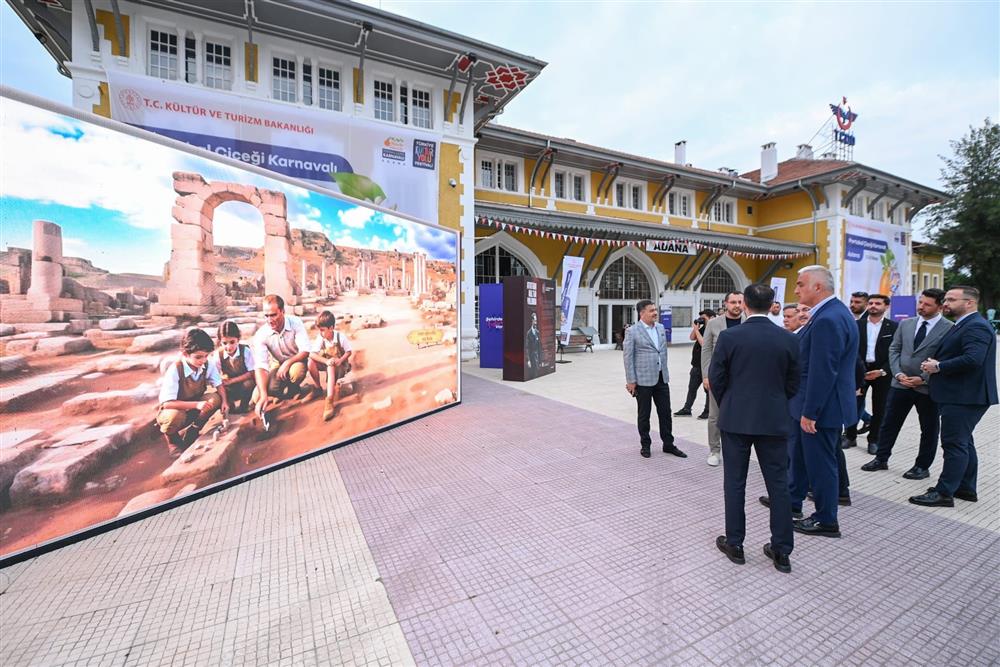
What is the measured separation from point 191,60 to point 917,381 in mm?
14732

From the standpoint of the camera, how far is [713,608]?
7.53 feet

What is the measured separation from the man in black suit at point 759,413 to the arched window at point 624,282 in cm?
1642

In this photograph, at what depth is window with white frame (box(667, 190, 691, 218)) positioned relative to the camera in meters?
21.0

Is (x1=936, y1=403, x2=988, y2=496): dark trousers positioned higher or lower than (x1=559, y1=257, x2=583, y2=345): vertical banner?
lower

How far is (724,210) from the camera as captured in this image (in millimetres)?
23312

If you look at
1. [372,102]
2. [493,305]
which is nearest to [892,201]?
[493,305]

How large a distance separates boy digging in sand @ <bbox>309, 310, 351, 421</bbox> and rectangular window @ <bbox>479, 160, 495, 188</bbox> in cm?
1300

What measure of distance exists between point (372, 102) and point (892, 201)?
95.5 ft

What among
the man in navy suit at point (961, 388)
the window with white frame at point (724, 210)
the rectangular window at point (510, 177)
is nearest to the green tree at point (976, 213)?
the window with white frame at point (724, 210)

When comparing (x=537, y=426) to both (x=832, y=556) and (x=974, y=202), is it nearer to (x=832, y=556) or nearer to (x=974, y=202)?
(x=832, y=556)

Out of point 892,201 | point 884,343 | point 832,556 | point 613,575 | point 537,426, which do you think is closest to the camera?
point 613,575

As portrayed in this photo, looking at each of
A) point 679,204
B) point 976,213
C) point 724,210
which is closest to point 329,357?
point 679,204

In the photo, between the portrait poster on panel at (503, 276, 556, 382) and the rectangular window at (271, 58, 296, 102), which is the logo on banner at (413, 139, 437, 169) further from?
the portrait poster on panel at (503, 276, 556, 382)

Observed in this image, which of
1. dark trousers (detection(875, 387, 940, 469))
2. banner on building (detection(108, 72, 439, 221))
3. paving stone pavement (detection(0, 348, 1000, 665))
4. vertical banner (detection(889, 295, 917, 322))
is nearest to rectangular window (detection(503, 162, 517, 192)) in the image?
banner on building (detection(108, 72, 439, 221))
